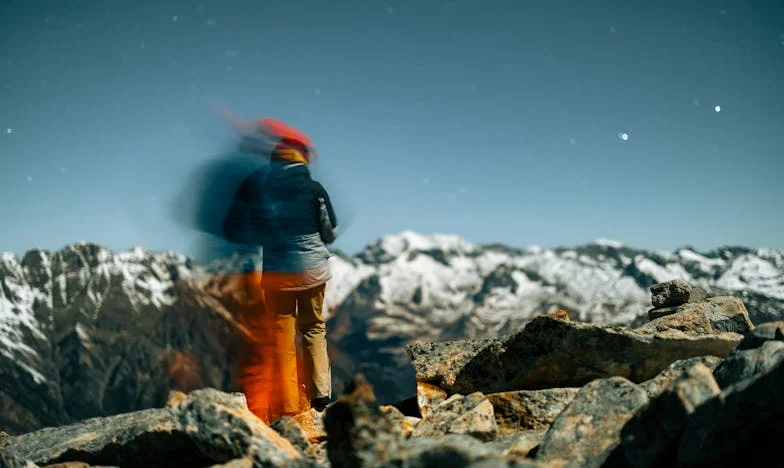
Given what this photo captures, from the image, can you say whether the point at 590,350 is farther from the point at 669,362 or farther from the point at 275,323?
the point at 275,323

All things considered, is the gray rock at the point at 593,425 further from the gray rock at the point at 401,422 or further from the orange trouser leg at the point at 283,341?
the orange trouser leg at the point at 283,341

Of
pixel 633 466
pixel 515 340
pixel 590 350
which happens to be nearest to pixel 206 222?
pixel 515 340

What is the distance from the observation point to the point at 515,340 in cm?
815

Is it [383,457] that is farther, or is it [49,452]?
[49,452]

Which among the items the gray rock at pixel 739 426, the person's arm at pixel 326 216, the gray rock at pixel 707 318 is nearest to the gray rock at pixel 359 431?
the gray rock at pixel 739 426

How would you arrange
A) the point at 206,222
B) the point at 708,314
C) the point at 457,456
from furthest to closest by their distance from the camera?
the point at 708,314, the point at 206,222, the point at 457,456

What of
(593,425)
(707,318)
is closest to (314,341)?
(593,425)

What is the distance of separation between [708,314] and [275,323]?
878 centimetres

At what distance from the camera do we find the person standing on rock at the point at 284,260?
9727 mm

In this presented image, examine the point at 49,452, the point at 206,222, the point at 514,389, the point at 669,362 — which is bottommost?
the point at 49,452

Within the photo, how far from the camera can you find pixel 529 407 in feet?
24.1

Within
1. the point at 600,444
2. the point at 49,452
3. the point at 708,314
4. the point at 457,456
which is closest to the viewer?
the point at 457,456

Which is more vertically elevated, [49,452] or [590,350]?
[590,350]

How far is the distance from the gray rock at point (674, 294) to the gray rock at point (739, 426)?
857 cm
